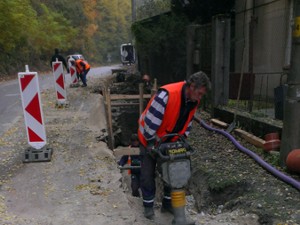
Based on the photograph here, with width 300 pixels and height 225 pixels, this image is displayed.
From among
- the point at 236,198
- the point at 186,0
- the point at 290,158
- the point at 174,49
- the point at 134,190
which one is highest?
the point at 186,0

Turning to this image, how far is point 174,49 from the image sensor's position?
15.5 meters

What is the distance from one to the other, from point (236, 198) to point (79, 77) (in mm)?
13008

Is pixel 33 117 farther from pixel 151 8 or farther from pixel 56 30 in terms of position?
pixel 56 30

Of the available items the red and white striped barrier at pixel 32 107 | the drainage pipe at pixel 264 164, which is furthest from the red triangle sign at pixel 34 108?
the drainage pipe at pixel 264 164

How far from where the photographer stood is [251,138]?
694 centimetres

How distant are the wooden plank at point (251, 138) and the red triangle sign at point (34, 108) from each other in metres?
3.92

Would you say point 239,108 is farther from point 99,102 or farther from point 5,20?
point 5,20

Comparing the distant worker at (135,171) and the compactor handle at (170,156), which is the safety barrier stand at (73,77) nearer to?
the distant worker at (135,171)

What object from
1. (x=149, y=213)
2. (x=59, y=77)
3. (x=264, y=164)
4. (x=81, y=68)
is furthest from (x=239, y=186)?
(x=81, y=68)

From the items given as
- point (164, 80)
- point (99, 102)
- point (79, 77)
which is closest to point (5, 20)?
point (79, 77)

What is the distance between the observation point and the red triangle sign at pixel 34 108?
5.73m

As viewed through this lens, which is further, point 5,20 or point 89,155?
point 5,20

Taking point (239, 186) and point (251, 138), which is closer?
point (239, 186)

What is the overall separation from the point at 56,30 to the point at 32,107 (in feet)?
131
